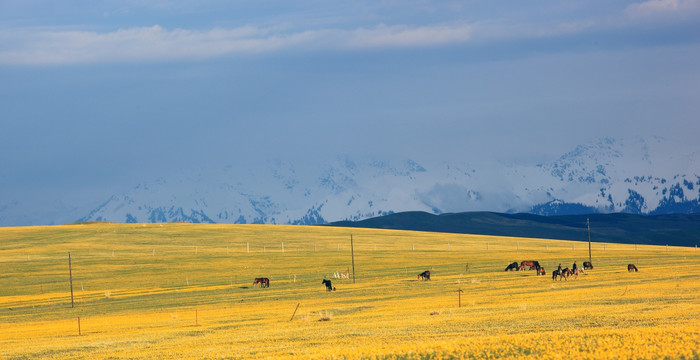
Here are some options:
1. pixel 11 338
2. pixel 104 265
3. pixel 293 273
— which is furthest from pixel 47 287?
pixel 11 338

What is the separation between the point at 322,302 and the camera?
61.7 metres

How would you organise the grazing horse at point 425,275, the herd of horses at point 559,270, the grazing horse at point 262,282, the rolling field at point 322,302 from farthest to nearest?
the grazing horse at point 262,282 → the grazing horse at point 425,275 → the herd of horses at point 559,270 → the rolling field at point 322,302

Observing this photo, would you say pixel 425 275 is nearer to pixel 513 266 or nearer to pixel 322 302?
pixel 513 266

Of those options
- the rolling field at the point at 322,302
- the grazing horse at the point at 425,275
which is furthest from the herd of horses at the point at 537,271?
the rolling field at the point at 322,302

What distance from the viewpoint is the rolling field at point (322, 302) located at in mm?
30406

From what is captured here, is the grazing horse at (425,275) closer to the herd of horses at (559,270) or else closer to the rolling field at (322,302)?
the rolling field at (322,302)

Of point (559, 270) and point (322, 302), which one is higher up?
point (559, 270)

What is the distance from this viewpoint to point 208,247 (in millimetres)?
127750

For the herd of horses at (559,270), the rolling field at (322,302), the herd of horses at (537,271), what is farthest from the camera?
the herd of horses at (537,271)

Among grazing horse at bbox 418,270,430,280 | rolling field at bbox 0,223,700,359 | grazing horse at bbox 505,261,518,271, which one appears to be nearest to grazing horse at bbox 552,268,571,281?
rolling field at bbox 0,223,700,359

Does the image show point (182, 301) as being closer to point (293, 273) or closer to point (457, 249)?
point (293, 273)

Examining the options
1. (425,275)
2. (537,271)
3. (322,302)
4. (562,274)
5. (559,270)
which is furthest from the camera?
(537,271)

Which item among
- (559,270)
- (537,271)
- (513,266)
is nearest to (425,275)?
(537,271)

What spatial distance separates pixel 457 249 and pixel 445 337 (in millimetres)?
96434
